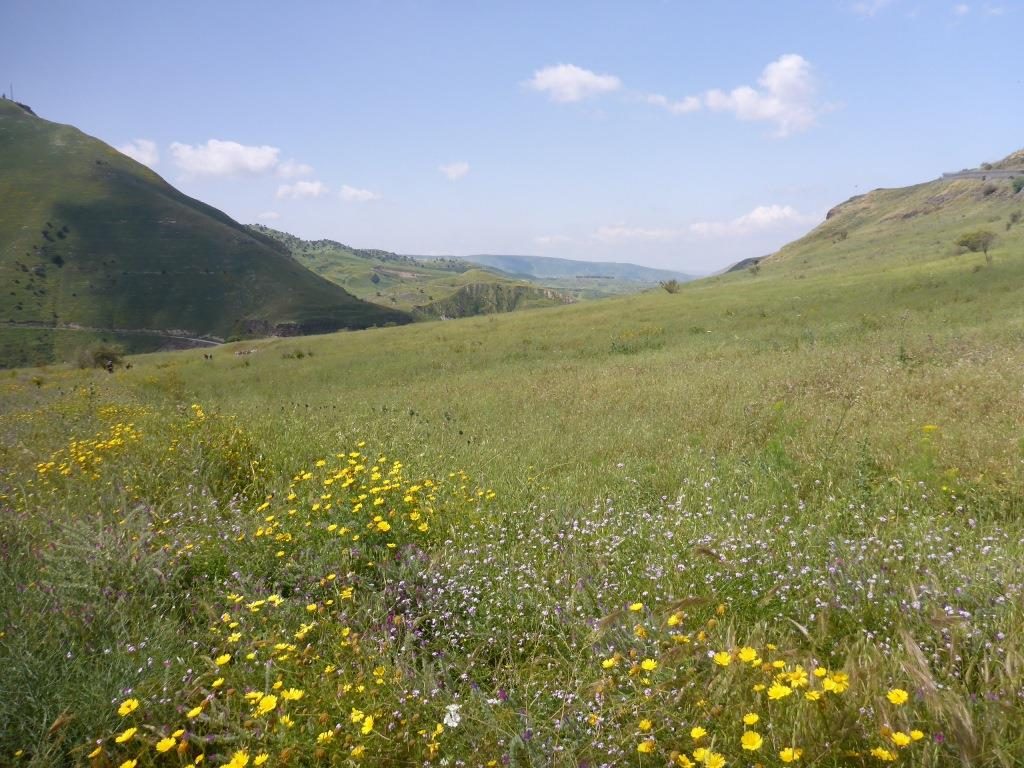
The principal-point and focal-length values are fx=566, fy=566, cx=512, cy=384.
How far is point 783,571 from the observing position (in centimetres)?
385

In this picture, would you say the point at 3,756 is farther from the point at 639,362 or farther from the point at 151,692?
the point at 639,362

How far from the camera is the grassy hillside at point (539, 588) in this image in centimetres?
261

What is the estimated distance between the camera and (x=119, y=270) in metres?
143

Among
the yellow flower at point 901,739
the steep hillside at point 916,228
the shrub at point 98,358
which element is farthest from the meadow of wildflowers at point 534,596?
the shrub at point 98,358

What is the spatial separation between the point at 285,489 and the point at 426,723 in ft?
13.8

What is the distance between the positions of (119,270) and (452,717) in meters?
174

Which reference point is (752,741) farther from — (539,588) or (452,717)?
(539,588)

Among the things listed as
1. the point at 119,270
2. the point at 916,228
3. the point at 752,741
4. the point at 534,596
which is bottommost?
the point at 534,596

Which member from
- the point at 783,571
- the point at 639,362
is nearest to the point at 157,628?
the point at 783,571

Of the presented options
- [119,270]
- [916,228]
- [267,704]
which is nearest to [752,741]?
[267,704]

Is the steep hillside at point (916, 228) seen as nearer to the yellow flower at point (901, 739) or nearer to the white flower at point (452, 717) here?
the yellow flower at point (901, 739)

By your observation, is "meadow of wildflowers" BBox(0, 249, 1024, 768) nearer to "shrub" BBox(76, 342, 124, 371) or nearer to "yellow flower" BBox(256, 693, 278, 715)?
"yellow flower" BBox(256, 693, 278, 715)

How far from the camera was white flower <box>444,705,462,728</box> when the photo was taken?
2588 millimetres

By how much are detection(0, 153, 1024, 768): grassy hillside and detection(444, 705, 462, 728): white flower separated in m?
0.06
